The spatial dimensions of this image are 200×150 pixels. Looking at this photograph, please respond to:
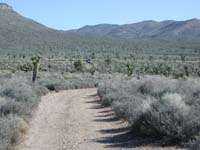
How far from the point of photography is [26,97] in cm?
2464

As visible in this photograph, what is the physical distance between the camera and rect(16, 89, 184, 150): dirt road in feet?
49.7

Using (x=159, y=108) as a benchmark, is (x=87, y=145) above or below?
below

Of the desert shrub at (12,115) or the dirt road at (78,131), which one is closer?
the desert shrub at (12,115)

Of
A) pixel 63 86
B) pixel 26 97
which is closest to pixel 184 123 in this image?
pixel 26 97

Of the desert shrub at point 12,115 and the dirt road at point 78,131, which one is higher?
the desert shrub at point 12,115

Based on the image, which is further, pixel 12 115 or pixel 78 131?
pixel 78 131

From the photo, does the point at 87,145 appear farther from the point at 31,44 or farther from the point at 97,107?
the point at 31,44

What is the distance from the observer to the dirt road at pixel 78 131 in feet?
49.7

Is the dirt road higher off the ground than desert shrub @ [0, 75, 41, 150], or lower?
lower

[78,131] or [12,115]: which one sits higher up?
[12,115]

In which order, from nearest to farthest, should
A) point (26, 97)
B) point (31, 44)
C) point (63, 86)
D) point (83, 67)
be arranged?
1. point (26, 97)
2. point (63, 86)
3. point (83, 67)
4. point (31, 44)

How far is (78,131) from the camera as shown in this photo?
18.1 metres

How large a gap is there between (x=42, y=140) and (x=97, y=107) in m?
10.9

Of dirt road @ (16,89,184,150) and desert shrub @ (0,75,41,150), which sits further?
dirt road @ (16,89,184,150)
